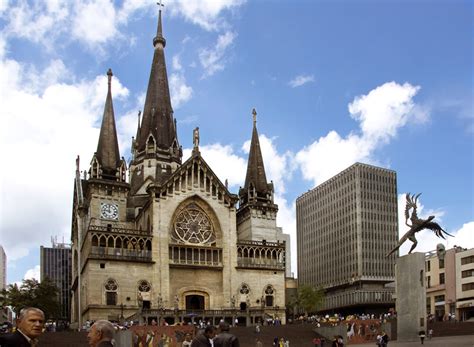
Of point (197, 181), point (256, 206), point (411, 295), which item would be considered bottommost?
point (411, 295)

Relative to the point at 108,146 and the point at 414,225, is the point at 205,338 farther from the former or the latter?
the point at 108,146

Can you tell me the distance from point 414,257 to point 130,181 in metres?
48.8

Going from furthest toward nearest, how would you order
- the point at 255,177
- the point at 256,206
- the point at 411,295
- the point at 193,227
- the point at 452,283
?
the point at 452,283, the point at 255,177, the point at 256,206, the point at 193,227, the point at 411,295

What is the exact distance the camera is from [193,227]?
236 feet

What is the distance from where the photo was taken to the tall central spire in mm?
80812

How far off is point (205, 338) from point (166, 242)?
58895 mm

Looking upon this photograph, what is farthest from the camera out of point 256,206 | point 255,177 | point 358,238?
point 358,238

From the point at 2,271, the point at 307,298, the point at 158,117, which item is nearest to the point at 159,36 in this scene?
the point at 158,117

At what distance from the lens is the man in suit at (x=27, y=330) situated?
22.8ft

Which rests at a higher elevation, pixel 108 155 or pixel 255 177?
pixel 108 155

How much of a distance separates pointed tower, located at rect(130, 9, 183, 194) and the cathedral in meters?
0.14

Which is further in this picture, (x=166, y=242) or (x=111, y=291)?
(x=166, y=242)

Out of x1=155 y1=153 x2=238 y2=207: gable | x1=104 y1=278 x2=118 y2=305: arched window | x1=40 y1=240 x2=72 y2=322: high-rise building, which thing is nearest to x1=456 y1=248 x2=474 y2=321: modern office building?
x1=155 y1=153 x2=238 y2=207: gable

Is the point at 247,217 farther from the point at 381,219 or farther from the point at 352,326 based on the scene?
the point at 381,219
